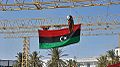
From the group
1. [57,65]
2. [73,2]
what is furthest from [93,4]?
[57,65]

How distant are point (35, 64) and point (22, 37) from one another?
78.2 ft

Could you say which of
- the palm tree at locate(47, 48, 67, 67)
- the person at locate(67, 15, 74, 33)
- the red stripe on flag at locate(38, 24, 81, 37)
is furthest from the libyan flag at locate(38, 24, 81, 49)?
the palm tree at locate(47, 48, 67, 67)

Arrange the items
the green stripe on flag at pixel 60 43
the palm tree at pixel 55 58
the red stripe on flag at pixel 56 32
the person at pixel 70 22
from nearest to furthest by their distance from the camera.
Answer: the person at pixel 70 22 < the green stripe on flag at pixel 60 43 < the red stripe on flag at pixel 56 32 < the palm tree at pixel 55 58

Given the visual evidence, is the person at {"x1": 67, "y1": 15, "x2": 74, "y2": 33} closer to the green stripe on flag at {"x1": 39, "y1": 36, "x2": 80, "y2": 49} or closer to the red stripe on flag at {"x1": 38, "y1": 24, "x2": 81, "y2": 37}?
the red stripe on flag at {"x1": 38, "y1": 24, "x2": 81, "y2": 37}

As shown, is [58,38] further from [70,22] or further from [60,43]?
[70,22]

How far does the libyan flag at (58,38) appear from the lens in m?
19.4

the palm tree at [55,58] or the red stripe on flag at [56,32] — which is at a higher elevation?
the red stripe on flag at [56,32]

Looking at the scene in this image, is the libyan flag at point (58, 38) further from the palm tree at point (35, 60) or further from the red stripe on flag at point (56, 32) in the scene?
the palm tree at point (35, 60)

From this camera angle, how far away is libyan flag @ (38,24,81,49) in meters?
19.4

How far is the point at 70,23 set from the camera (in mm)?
18891

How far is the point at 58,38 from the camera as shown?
1967 cm


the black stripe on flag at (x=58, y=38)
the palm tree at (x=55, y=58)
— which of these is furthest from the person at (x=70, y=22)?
the palm tree at (x=55, y=58)

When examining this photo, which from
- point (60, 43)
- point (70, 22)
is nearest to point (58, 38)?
point (60, 43)

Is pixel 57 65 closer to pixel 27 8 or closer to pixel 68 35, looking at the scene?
pixel 27 8
